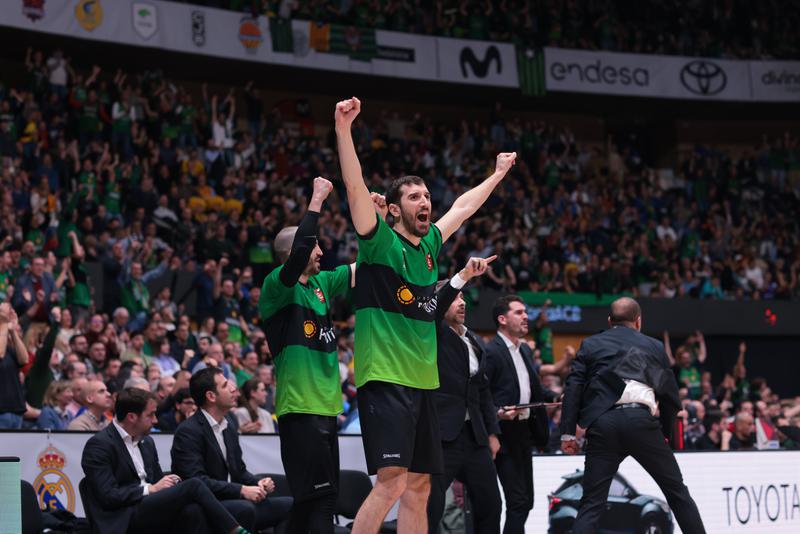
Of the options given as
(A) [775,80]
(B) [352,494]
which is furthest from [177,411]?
(A) [775,80]

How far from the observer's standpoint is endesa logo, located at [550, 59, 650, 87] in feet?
89.0

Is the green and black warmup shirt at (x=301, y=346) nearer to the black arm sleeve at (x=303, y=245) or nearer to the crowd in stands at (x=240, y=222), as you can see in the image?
the black arm sleeve at (x=303, y=245)

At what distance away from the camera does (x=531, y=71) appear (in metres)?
26.8

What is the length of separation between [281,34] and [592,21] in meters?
9.30

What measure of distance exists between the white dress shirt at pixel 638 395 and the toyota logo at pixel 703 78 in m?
21.8

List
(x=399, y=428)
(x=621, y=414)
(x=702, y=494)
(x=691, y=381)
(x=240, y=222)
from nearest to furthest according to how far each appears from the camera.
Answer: (x=399, y=428)
(x=621, y=414)
(x=702, y=494)
(x=691, y=381)
(x=240, y=222)

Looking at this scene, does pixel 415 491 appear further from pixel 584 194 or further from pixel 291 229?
pixel 584 194

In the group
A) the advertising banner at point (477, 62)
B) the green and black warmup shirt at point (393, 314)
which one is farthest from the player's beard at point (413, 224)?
the advertising banner at point (477, 62)

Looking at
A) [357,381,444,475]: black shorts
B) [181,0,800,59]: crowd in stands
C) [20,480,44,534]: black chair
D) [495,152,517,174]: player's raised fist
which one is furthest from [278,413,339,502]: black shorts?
[181,0,800,59]: crowd in stands

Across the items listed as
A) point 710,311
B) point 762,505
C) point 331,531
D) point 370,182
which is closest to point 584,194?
point 710,311

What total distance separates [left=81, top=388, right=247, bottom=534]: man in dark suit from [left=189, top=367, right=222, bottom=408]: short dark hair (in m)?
0.42

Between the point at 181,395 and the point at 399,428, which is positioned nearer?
the point at 399,428

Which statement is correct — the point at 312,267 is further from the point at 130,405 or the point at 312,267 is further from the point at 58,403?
the point at 58,403

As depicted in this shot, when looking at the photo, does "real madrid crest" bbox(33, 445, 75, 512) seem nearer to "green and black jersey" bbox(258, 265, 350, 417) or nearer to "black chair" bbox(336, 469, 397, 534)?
"black chair" bbox(336, 469, 397, 534)
